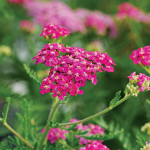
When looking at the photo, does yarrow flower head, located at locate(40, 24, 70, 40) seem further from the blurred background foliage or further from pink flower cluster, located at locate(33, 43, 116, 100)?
the blurred background foliage

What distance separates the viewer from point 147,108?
192cm

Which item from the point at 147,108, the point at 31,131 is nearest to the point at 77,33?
the point at 147,108

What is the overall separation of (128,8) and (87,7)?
120cm

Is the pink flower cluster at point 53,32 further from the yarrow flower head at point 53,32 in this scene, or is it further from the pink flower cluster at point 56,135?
the pink flower cluster at point 56,135

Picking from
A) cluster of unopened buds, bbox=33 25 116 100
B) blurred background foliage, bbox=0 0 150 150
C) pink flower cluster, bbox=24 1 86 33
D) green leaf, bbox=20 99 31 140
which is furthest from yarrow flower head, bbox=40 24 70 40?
pink flower cluster, bbox=24 1 86 33

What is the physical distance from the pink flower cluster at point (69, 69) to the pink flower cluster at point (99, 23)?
4.54 ft

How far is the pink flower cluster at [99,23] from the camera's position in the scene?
227cm

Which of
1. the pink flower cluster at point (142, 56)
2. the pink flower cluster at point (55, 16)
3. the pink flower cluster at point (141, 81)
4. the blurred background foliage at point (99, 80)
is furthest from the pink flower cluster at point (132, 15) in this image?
the pink flower cluster at point (141, 81)

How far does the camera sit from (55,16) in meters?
2.18

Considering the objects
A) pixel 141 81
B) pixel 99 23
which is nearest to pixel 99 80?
pixel 99 23

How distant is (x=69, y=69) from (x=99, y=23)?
1534 millimetres

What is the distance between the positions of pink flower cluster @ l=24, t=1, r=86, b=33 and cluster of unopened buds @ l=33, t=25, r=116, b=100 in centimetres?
121

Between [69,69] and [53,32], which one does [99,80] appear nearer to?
[53,32]

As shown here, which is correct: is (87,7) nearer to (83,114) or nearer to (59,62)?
(83,114)
